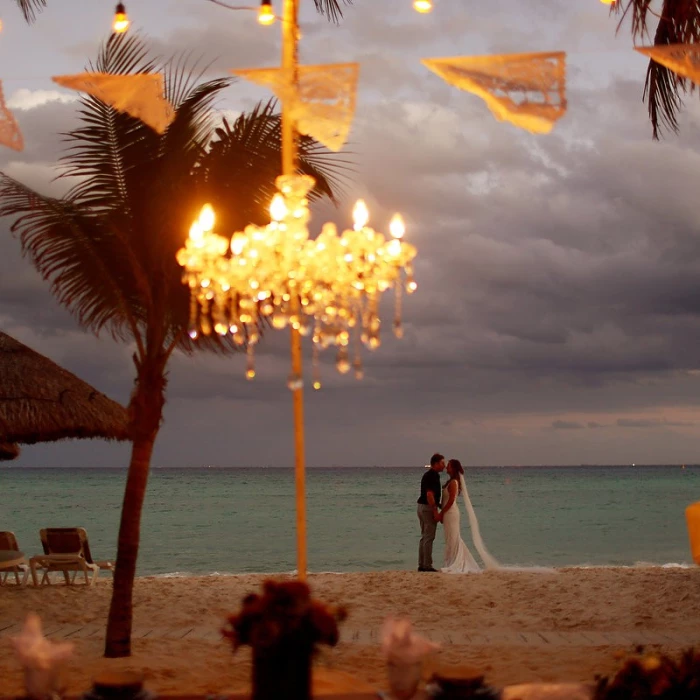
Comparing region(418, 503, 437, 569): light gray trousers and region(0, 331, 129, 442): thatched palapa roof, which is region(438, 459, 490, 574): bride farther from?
region(0, 331, 129, 442): thatched palapa roof

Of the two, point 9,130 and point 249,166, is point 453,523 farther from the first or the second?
point 9,130

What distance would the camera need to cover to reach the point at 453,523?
12.4m

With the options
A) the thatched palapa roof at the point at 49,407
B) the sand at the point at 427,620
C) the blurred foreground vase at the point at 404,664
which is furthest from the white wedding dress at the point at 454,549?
the blurred foreground vase at the point at 404,664

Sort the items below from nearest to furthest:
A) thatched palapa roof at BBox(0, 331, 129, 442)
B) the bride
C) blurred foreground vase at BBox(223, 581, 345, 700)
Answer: blurred foreground vase at BBox(223, 581, 345, 700) → thatched palapa roof at BBox(0, 331, 129, 442) → the bride

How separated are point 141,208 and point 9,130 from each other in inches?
76.7

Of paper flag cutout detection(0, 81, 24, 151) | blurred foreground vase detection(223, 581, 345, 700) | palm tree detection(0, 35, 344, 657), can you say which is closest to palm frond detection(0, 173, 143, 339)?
palm tree detection(0, 35, 344, 657)

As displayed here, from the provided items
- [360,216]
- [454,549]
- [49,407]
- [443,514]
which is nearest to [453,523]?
[443,514]

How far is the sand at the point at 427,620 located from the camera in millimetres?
6336

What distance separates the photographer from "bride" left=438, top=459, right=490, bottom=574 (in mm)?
12109

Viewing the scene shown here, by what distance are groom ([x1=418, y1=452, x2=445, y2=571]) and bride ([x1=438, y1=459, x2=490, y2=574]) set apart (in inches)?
4.3

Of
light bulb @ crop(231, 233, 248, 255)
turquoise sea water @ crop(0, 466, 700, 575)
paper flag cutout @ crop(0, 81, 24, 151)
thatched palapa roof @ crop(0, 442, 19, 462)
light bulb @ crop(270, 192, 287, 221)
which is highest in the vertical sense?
paper flag cutout @ crop(0, 81, 24, 151)

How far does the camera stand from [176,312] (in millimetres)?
7777

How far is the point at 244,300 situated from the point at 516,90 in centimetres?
191

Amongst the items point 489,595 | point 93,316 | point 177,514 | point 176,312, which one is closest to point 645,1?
point 176,312
